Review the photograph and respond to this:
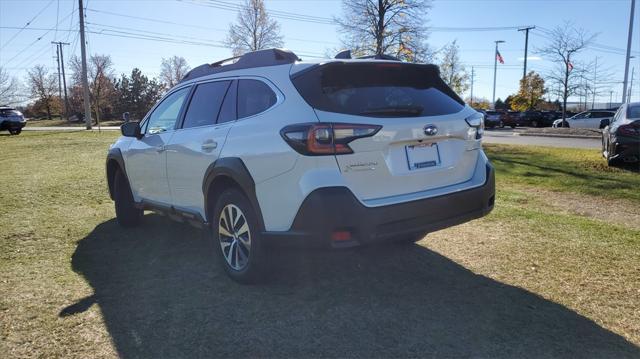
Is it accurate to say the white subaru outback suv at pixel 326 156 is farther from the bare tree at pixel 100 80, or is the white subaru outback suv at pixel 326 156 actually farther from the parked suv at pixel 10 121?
the bare tree at pixel 100 80

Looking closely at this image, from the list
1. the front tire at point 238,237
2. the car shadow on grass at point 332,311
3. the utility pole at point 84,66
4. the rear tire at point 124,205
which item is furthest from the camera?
the utility pole at point 84,66

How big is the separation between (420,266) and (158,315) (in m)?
2.20

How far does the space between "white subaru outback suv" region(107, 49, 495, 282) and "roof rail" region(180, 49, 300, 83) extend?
12mm

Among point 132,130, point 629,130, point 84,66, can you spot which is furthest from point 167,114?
point 84,66

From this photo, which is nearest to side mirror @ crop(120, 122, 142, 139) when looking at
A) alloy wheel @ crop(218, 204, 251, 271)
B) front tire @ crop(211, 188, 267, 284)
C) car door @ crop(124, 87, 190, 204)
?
car door @ crop(124, 87, 190, 204)

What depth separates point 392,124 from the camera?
3.23 m

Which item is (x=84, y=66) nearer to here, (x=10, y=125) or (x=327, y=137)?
(x=10, y=125)

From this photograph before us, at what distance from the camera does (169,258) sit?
4660 millimetres

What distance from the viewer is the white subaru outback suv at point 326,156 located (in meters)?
3.10

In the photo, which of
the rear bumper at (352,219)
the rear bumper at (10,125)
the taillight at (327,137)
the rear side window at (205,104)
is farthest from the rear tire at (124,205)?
the rear bumper at (10,125)

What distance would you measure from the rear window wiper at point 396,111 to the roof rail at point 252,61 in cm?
78

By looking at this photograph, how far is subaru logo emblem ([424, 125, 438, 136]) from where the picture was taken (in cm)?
338

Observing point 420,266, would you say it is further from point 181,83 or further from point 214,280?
point 181,83

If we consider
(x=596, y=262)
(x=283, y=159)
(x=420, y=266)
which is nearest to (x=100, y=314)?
(x=283, y=159)
